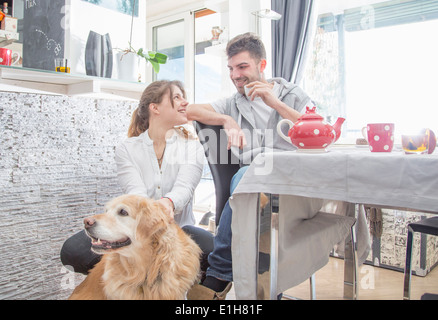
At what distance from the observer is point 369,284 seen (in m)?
1.91

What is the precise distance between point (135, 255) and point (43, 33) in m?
0.87

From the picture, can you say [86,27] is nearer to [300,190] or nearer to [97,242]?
[97,242]

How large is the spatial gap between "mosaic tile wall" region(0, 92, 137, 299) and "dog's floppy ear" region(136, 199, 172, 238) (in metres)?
0.17

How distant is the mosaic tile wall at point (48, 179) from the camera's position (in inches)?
41.8

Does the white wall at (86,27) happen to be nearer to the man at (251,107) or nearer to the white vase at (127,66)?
the white vase at (127,66)

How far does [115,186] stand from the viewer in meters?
1.21

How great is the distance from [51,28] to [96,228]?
752 mm

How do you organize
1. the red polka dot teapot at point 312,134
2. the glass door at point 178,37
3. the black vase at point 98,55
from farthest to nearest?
the glass door at point 178,37
the black vase at point 98,55
the red polka dot teapot at point 312,134

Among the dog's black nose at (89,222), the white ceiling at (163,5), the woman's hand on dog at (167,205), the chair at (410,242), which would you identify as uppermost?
the white ceiling at (163,5)

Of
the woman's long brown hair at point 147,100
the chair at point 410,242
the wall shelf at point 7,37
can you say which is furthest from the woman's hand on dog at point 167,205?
the chair at point 410,242

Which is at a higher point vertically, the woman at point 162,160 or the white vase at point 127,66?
the white vase at point 127,66

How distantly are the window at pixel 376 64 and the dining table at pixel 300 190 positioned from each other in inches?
71.0

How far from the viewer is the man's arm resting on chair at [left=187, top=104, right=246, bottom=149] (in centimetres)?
128

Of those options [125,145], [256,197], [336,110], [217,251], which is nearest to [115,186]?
[125,145]
